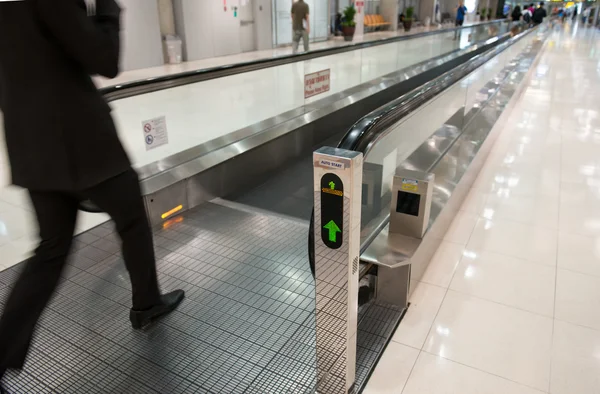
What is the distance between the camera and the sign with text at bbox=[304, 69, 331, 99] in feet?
17.4

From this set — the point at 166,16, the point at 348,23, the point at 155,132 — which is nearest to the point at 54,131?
the point at 155,132

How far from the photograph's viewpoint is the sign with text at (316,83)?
5.29m

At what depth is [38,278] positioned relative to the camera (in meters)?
1.59

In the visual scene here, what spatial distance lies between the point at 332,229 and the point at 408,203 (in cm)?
100

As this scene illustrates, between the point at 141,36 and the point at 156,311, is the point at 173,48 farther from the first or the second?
the point at 156,311

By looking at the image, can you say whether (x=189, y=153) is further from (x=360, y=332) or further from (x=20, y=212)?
(x=360, y=332)

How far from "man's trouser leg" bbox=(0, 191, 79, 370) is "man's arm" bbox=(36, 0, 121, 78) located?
19.3 inches

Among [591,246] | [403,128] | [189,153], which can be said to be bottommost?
[591,246]

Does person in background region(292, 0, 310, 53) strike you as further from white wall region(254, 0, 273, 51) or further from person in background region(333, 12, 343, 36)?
person in background region(333, 12, 343, 36)

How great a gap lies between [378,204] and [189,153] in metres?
1.95

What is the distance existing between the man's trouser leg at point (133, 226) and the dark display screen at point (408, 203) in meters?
1.28

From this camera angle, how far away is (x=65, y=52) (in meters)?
1.44

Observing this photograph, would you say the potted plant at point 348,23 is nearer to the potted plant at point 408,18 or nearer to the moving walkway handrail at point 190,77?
the potted plant at point 408,18

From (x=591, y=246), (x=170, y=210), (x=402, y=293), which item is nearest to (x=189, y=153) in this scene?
(x=170, y=210)
